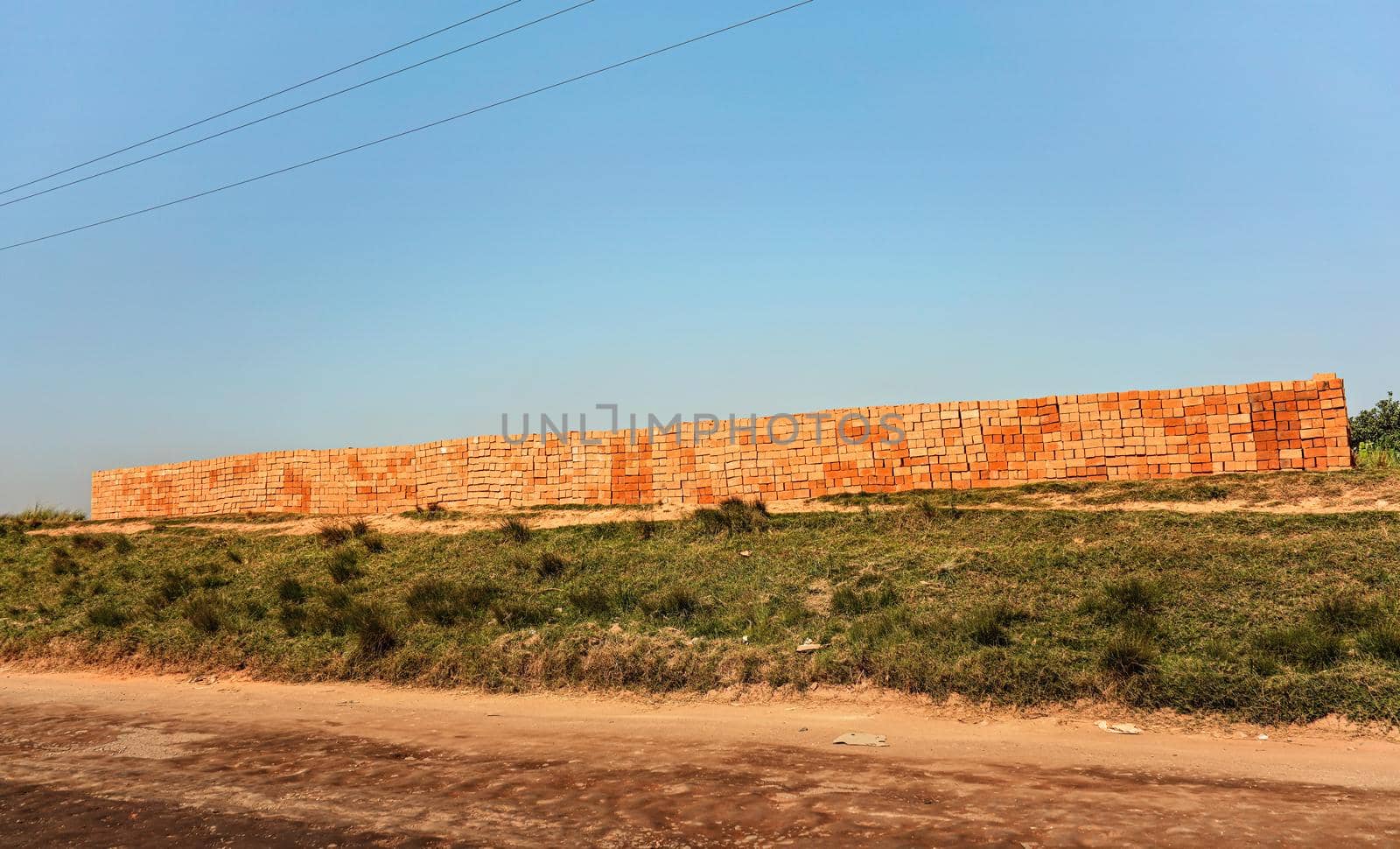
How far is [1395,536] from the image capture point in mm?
12258

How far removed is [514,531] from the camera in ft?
62.3

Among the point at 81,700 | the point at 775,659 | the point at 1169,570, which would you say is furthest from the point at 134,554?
the point at 1169,570

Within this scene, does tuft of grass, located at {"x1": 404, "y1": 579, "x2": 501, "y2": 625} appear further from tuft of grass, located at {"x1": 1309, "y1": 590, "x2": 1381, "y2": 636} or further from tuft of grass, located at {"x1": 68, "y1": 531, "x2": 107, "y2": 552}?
tuft of grass, located at {"x1": 68, "y1": 531, "x2": 107, "y2": 552}

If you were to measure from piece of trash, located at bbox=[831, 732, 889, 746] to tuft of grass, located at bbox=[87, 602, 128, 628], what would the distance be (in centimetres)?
1227

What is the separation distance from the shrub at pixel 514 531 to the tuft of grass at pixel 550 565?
106 inches

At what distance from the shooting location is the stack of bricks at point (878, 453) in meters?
17.4

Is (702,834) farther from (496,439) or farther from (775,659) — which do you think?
(496,439)

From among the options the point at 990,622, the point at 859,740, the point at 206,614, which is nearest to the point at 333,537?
the point at 206,614

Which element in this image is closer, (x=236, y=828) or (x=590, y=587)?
(x=236, y=828)

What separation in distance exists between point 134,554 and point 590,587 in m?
13.9

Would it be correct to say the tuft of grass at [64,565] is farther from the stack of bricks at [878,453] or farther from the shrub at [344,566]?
the stack of bricks at [878,453]

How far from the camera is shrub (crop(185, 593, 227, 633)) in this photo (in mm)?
14367

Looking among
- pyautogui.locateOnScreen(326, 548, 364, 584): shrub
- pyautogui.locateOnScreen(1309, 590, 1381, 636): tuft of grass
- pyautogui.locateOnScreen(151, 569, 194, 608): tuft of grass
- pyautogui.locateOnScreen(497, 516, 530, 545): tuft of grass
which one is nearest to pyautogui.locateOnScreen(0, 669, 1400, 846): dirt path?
pyautogui.locateOnScreen(1309, 590, 1381, 636): tuft of grass

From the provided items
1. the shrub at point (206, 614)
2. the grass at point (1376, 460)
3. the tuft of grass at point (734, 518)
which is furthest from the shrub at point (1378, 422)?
the shrub at point (206, 614)
